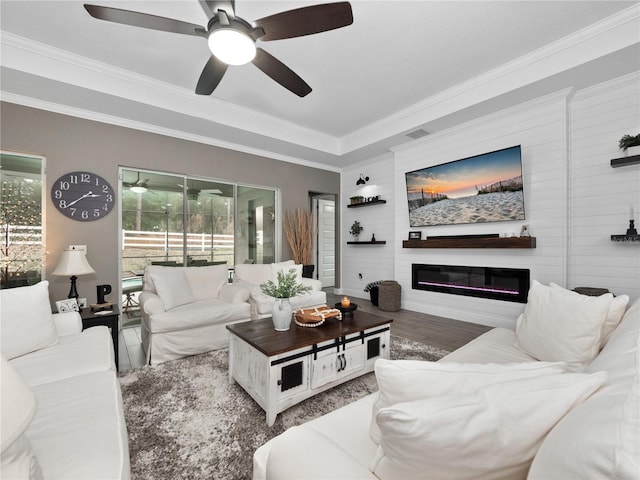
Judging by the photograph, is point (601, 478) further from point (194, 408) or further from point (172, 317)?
point (172, 317)

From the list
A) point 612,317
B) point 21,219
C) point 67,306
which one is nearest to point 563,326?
point 612,317

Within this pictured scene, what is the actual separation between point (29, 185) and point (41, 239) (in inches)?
25.6

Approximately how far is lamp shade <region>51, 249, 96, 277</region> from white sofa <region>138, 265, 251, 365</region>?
1.97ft

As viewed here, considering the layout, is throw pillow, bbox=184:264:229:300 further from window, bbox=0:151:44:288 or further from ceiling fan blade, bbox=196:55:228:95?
ceiling fan blade, bbox=196:55:228:95

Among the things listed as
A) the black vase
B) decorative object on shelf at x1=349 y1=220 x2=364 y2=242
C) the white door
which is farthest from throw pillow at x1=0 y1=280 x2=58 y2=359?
Answer: the white door

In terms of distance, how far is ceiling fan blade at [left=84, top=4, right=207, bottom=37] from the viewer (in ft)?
5.90

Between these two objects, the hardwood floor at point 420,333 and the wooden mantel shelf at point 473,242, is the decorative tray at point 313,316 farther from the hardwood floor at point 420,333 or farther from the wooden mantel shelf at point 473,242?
the wooden mantel shelf at point 473,242

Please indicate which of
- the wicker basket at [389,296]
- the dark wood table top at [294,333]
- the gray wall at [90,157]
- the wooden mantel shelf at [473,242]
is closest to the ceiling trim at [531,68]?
the wooden mantel shelf at [473,242]

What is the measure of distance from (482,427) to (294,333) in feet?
5.63

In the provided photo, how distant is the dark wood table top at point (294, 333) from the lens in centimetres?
191

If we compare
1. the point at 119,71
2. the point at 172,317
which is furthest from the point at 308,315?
the point at 119,71

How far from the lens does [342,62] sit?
3107mm

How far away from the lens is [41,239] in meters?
3.33

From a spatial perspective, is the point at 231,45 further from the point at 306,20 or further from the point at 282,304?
the point at 282,304
